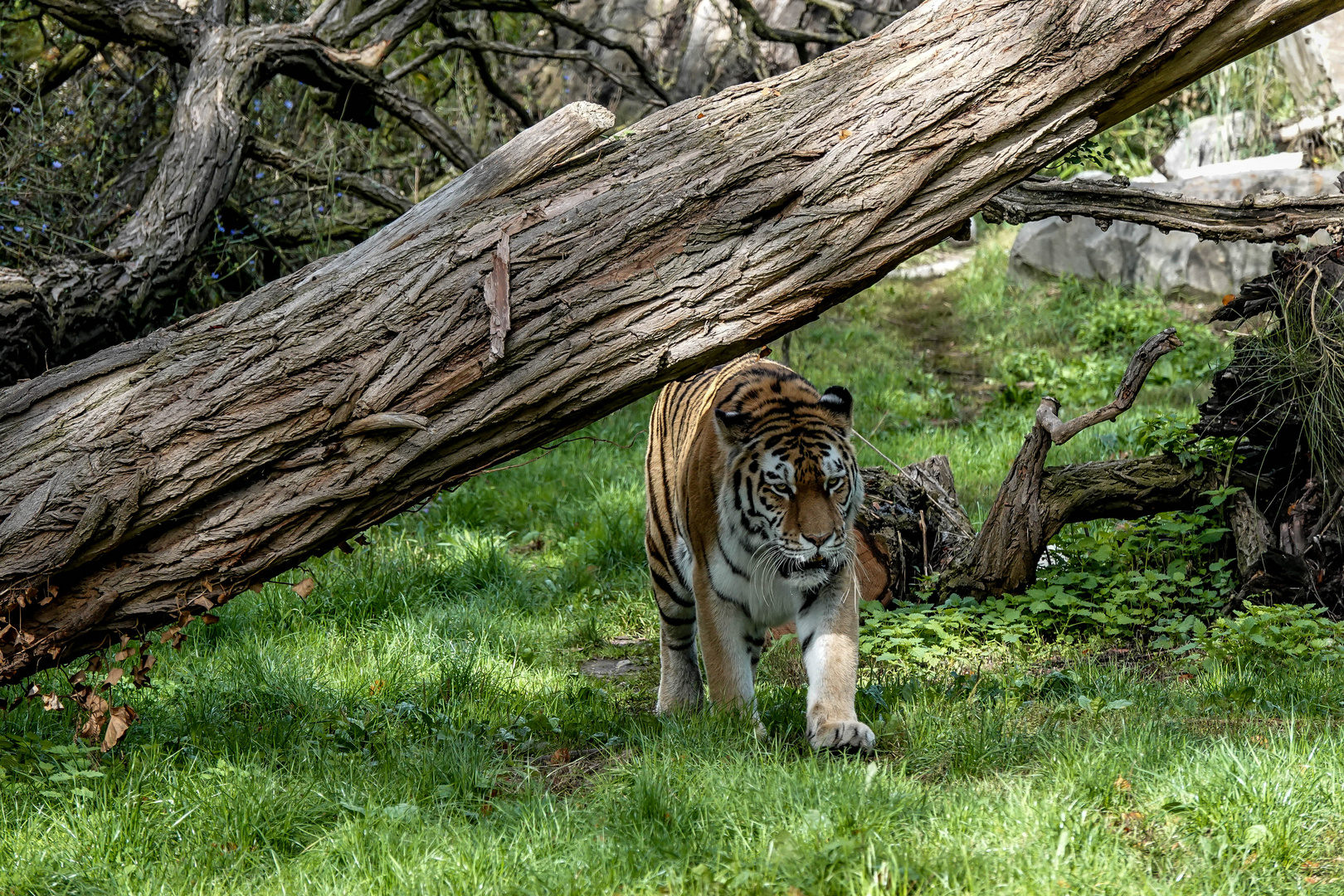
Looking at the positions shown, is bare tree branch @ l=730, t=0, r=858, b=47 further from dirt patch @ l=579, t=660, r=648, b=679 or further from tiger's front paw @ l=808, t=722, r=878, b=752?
tiger's front paw @ l=808, t=722, r=878, b=752

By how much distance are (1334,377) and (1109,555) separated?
1.33 m

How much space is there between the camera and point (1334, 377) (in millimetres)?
5074

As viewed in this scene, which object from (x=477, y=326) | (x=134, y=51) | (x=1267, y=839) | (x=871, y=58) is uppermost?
(x=134, y=51)

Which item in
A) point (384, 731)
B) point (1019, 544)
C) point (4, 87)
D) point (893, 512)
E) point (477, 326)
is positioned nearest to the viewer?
point (477, 326)

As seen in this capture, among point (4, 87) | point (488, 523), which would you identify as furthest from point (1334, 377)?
point (4, 87)

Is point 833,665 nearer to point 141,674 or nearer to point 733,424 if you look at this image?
point 733,424

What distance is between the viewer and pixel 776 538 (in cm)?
426

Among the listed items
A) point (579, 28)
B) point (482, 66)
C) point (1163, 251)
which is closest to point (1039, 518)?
point (579, 28)

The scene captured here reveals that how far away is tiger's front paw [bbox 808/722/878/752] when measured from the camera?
3752 mm

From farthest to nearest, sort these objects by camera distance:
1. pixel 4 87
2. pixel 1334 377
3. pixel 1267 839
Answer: pixel 4 87 → pixel 1334 377 → pixel 1267 839

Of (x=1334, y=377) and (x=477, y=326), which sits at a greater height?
(x=477, y=326)

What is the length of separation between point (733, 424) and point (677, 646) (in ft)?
3.83

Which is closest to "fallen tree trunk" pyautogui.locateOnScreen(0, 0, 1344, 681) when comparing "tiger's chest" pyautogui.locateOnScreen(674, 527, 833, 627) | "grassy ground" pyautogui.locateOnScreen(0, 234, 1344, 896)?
"grassy ground" pyautogui.locateOnScreen(0, 234, 1344, 896)

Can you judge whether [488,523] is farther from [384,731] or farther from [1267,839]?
[1267,839]
